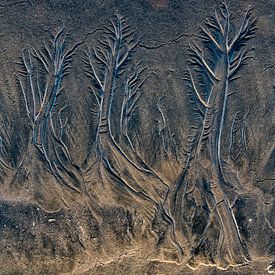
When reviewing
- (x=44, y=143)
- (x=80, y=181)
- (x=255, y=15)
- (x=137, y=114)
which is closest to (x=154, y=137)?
(x=137, y=114)

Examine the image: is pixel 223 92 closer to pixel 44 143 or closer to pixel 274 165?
pixel 274 165

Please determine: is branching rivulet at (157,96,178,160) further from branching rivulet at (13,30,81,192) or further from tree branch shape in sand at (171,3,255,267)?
branching rivulet at (13,30,81,192)

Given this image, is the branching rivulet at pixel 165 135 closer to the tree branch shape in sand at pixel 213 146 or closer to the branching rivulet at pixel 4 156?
the tree branch shape in sand at pixel 213 146

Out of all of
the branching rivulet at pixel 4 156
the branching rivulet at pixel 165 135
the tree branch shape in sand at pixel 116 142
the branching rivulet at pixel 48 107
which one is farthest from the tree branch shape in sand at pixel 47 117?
the branching rivulet at pixel 165 135

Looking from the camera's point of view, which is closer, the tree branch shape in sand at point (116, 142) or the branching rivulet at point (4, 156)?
the tree branch shape in sand at point (116, 142)

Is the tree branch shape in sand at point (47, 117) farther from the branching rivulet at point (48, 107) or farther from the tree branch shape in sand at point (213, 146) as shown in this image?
the tree branch shape in sand at point (213, 146)

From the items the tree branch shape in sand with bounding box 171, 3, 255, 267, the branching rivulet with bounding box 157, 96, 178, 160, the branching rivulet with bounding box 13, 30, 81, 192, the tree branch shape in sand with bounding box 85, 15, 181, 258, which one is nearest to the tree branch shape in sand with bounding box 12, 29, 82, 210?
the branching rivulet with bounding box 13, 30, 81, 192
